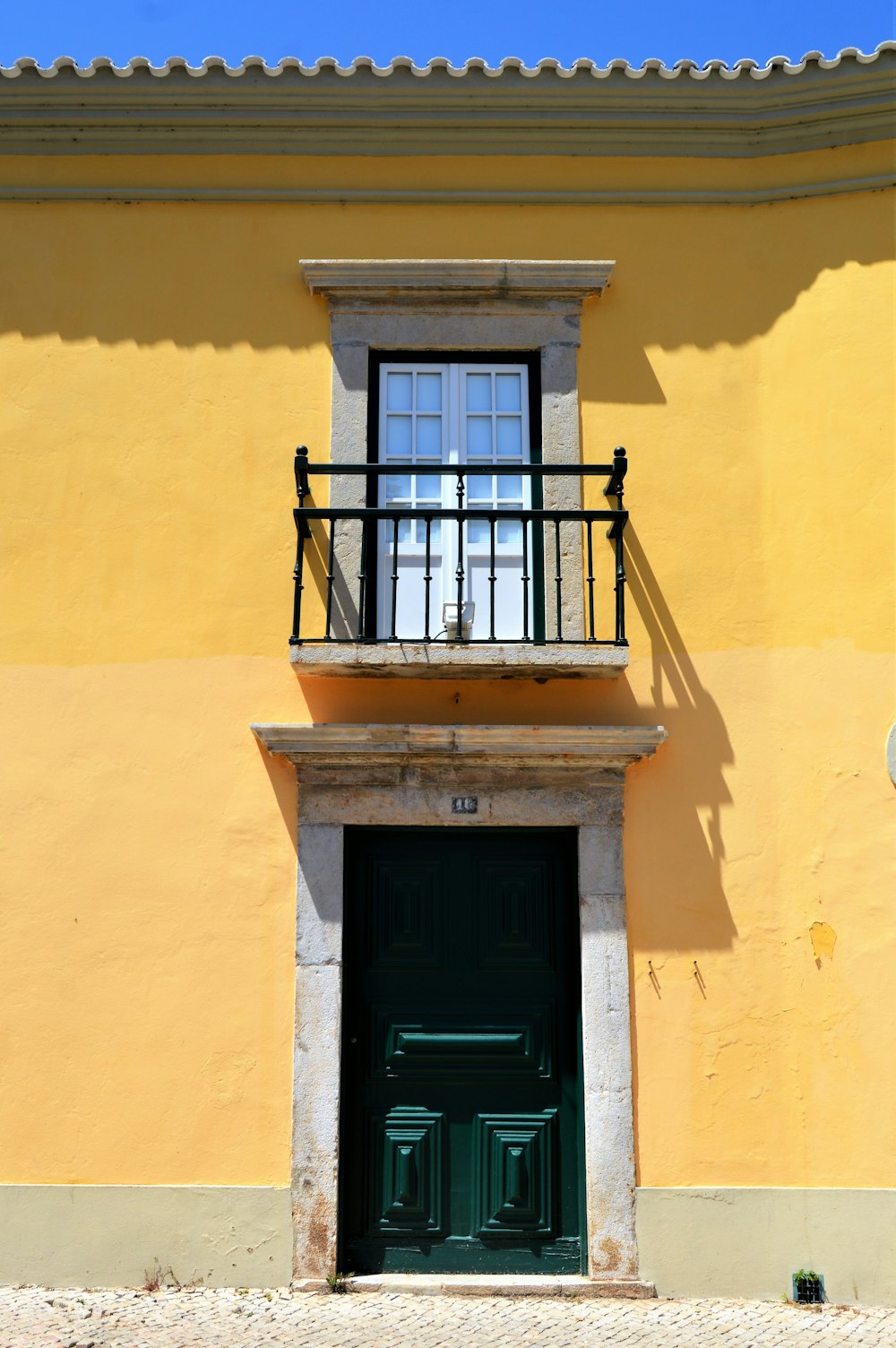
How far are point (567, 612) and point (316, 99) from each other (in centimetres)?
297

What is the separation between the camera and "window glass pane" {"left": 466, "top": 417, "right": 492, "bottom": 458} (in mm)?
6633

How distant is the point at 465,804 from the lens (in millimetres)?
6145

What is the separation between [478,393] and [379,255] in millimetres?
868

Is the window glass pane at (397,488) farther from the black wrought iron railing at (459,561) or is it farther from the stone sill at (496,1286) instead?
the stone sill at (496,1286)

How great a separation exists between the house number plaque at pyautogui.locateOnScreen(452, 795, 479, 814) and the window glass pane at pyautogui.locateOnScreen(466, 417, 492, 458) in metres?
1.75

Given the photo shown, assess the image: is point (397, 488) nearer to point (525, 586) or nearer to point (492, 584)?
point (492, 584)

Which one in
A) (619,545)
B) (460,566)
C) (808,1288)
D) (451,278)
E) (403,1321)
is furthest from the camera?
(451,278)

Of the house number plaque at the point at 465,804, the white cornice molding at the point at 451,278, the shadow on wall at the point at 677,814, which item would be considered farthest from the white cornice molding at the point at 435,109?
the house number plaque at the point at 465,804

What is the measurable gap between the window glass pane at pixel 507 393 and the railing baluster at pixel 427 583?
73cm

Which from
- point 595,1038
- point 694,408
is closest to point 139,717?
point 595,1038

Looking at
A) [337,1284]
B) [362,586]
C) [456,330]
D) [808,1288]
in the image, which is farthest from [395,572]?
[808,1288]

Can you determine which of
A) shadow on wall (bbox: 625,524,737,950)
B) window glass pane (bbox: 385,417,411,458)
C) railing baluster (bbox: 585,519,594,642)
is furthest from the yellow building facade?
window glass pane (bbox: 385,417,411,458)

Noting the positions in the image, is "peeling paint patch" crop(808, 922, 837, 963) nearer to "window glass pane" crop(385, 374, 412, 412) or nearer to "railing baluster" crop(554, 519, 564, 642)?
"railing baluster" crop(554, 519, 564, 642)

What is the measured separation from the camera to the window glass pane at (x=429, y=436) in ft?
21.8
